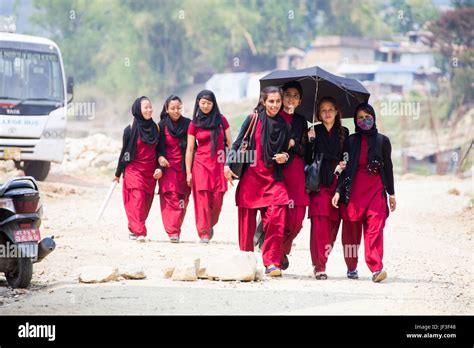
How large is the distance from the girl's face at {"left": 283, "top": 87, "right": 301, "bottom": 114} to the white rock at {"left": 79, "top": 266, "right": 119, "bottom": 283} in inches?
77.9

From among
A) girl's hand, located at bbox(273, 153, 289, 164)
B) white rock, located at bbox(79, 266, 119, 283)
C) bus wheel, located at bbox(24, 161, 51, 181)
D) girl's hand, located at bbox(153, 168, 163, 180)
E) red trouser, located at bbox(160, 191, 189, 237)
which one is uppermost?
girl's hand, located at bbox(273, 153, 289, 164)

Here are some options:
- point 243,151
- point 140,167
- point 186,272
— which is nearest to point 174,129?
point 140,167

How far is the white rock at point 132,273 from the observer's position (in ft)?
31.1

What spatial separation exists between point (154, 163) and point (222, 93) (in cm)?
3665

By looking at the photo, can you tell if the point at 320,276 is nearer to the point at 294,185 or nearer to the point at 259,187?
the point at 294,185

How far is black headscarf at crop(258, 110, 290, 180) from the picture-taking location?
972cm

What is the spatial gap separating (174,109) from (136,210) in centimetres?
120

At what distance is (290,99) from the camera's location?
9.84 m

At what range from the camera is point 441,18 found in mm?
44406

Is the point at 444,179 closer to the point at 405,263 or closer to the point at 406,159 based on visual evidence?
the point at 406,159

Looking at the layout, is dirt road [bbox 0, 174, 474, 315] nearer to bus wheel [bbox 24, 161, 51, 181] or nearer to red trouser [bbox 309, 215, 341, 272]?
red trouser [bbox 309, 215, 341, 272]

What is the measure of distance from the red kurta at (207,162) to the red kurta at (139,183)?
538 millimetres

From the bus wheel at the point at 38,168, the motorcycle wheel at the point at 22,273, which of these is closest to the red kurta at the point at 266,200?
the motorcycle wheel at the point at 22,273

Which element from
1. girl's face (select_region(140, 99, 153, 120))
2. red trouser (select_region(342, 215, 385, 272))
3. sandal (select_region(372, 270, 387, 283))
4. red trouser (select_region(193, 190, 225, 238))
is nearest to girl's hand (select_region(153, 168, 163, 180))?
red trouser (select_region(193, 190, 225, 238))
